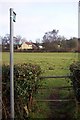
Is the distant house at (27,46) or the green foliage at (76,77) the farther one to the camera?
the distant house at (27,46)

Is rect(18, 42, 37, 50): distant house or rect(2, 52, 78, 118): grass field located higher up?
rect(18, 42, 37, 50): distant house

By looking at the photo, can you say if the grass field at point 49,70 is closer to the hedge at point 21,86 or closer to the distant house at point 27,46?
the distant house at point 27,46

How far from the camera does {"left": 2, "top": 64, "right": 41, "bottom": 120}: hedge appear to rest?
16.6 feet

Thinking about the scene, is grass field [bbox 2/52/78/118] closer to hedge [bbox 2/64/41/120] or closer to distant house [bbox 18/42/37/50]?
distant house [bbox 18/42/37/50]

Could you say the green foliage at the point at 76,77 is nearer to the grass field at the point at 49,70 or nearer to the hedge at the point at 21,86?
the grass field at the point at 49,70

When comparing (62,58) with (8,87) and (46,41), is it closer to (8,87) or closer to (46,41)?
(46,41)

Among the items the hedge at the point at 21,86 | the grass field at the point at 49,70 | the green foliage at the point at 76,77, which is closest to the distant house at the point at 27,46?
the grass field at the point at 49,70

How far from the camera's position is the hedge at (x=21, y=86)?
5070 mm

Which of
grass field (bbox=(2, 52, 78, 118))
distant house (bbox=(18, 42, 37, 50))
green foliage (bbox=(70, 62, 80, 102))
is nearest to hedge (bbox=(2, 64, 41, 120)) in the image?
grass field (bbox=(2, 52, 78, 118))

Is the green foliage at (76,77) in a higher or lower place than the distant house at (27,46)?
lower

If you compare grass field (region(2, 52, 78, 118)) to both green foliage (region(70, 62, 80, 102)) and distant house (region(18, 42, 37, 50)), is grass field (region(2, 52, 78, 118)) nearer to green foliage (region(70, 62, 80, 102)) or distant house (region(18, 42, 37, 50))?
distant house (region(18, 42, 37, 50))

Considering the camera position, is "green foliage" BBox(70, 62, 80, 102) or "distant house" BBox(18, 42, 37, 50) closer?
"green foliage" BBox(70, 62, 80, 102)

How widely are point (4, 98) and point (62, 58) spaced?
1.58 meters

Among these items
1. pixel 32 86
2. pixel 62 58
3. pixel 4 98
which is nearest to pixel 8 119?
pixel 4 98
